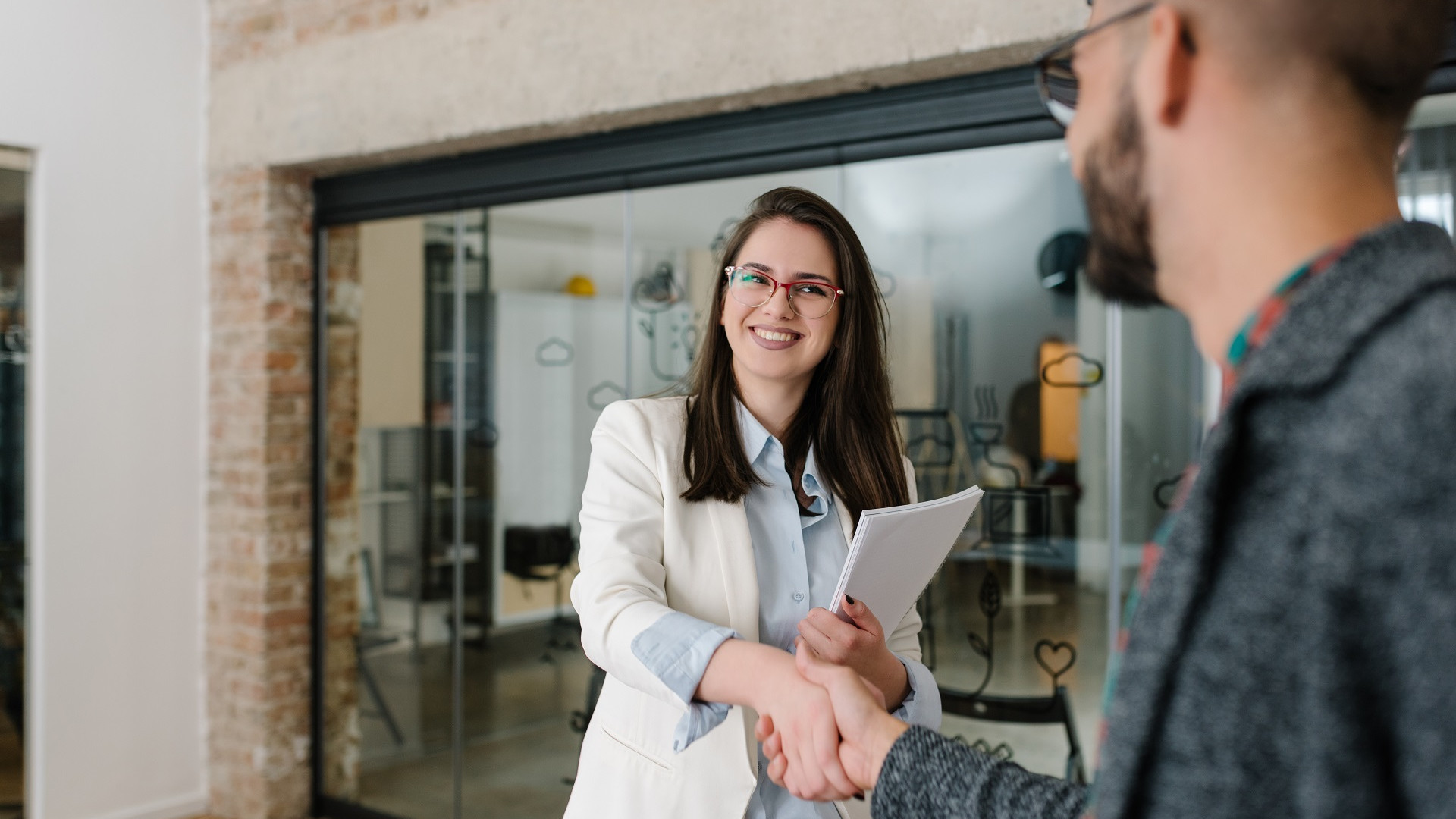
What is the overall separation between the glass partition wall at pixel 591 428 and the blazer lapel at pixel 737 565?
360 millimetres

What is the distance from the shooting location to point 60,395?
373 cm

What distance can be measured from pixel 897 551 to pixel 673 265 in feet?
6.50

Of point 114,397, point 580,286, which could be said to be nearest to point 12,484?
point 114,397

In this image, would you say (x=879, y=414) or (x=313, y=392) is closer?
(x=879, y=414)

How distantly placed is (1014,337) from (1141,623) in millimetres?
2163

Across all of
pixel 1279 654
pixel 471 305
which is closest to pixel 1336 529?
pixel 1279 654

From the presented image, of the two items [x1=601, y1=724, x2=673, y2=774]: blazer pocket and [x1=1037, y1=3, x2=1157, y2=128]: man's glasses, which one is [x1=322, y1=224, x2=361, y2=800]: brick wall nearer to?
[x1=601, y1=724, x2=673, y2=774]: blazer pocket

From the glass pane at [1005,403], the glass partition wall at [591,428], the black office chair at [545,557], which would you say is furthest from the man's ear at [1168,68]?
the black office chair at [545,557]

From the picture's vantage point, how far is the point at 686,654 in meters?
1.35

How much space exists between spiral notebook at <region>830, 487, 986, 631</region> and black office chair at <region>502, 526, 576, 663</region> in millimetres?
2153

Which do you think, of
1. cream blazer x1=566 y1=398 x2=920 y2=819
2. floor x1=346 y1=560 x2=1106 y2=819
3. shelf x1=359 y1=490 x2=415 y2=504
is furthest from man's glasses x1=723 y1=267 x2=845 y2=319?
shelf x1=359 y1=490 x2=415 y2=504

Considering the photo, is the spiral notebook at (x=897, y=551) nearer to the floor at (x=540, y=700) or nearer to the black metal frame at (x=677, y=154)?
the floor at (x=540, y=700)

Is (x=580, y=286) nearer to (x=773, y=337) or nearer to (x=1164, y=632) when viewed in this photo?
(x=773, y=337)

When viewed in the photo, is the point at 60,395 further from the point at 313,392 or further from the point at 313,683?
the point at 313,683
